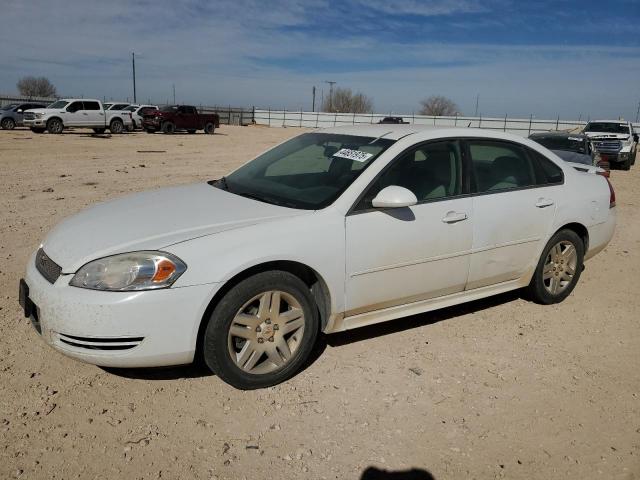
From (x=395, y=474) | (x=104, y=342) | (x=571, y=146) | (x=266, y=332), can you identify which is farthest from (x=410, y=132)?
(x=571, y=146)

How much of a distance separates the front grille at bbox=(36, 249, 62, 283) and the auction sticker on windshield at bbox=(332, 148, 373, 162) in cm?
201

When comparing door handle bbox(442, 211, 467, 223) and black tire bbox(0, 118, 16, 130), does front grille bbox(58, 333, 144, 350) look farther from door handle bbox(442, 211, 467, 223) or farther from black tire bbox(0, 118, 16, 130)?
black tire bbox(0, 118, 16, 130)

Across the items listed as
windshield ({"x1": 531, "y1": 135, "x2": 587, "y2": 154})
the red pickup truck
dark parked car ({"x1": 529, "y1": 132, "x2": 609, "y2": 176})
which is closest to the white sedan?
dark parked car ({"x1": 529, "y1": 132, "x2": 609, "y2": 176})

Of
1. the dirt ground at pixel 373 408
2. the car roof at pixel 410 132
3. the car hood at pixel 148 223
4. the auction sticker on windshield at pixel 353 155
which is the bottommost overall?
the dirt ground at pixel 373 408

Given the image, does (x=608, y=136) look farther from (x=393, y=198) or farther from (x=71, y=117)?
(x=71, y=117)

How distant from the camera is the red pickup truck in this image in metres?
31.8

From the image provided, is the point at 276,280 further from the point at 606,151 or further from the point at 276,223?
the point at 606,151

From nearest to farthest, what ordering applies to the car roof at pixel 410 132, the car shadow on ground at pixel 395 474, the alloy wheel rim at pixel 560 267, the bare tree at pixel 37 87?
the car shadow on ground at pixel 395 474 → the car roof at pixel 410 132 → the alloy wheel rim at pixel 560 267 → the bare tree at pixel 37 87

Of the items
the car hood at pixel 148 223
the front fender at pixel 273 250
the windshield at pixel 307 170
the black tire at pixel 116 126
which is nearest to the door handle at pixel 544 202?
the windshield at pixel 307 170

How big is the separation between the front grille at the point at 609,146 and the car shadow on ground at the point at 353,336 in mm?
16471

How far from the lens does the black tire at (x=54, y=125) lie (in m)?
26.7

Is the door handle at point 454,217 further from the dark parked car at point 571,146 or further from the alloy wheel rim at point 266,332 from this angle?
the dark parked car at point 571,146

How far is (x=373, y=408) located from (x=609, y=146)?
1915cm

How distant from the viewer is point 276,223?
10.6 ft
